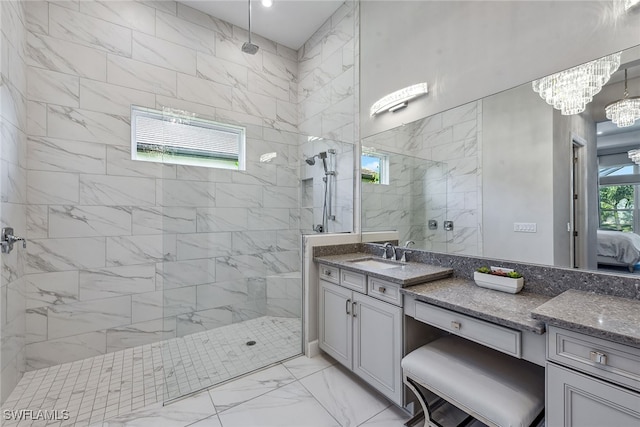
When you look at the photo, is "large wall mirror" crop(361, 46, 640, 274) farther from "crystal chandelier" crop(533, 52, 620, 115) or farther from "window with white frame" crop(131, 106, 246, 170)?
"window with white frame" crop(131, 106, 246, 170)

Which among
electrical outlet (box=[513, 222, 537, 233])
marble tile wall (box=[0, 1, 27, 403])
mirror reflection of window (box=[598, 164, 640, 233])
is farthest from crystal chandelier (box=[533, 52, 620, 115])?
marble tile wall (box=[0, 1, 27, 403])

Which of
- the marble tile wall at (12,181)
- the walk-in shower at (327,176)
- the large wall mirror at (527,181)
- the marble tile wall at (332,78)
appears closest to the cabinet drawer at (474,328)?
the large wall mirror at (527,181)

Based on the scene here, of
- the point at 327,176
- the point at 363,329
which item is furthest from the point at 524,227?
→ the point at 327,176

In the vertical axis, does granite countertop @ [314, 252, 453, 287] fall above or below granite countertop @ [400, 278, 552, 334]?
above

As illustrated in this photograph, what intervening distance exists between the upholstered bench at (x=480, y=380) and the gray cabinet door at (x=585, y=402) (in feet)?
0.35

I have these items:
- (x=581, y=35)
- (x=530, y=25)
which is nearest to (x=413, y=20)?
(x=530, y=25)

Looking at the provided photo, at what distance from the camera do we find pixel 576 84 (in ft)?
4.69

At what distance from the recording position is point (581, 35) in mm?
1428

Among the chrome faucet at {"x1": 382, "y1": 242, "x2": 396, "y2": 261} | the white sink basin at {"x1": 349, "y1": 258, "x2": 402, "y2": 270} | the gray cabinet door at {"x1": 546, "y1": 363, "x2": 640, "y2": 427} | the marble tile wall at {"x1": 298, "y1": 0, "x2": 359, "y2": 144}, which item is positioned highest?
the marble tile wall at {"x1": 298, "y1": 0, "x2": 359, "y2": 144}

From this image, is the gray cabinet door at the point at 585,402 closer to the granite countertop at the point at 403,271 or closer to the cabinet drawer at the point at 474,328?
the cabinet drawer at the point at 474,328

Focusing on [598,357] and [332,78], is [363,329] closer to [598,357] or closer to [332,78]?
[598,357]

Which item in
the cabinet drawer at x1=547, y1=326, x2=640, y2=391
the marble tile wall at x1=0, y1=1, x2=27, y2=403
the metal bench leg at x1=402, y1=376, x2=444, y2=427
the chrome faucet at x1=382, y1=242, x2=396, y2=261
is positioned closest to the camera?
the cabinet drawer at x1=547, y1=326, x2=640, y2=391

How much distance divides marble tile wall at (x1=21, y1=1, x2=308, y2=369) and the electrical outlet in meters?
1.72

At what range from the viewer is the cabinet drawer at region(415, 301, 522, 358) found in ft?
3.85
